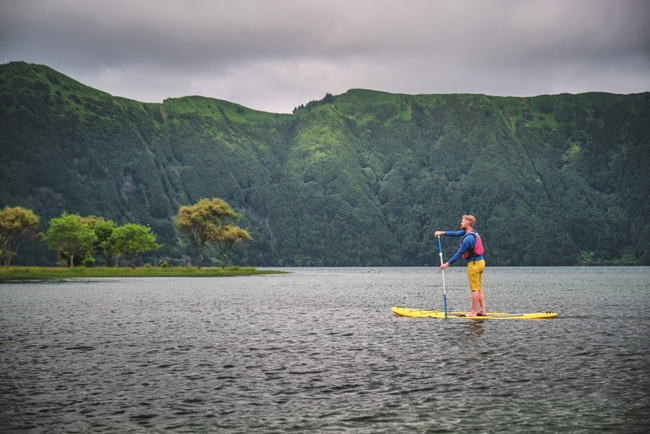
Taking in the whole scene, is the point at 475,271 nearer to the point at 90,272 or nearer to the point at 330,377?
the point at 330,377

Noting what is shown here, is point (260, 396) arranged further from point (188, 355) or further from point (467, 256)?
point (467, 256)

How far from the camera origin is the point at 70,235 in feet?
470

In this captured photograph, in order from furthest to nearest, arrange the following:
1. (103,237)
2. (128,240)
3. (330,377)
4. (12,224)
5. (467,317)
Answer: (103,237)
(128,240)
(12,224)
(467,317)
(330,377)

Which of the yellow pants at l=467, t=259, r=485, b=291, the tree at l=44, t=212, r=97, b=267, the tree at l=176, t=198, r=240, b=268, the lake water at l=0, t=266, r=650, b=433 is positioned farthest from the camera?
the tree at l=176, t=198, r=240, b=268

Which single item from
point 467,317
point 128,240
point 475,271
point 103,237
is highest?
→ point 103,237

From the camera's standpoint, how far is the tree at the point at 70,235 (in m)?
143

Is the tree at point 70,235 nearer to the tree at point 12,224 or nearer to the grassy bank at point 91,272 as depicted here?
the grassy bank at point 91,272

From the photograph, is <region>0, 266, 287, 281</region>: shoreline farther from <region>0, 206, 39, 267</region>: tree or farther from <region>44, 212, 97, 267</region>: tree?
<region>0, 206, 39, 267</region>: tree

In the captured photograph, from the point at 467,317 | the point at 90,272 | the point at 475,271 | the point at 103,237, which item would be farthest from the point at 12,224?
the point at 475,271

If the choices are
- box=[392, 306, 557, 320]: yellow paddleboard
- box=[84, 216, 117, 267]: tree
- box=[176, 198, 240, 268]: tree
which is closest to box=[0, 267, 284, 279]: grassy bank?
box=[84, 216, 117, 267]: tree

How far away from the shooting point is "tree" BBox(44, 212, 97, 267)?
14325 centimetres

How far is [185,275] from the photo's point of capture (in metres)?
148

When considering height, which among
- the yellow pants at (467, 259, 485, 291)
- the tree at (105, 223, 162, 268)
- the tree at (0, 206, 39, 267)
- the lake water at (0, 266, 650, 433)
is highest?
the tree at (0, 206, 39, 267)

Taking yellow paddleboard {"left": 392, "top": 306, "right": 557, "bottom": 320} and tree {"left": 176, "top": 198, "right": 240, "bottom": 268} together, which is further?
tree {"left": 176, "top": 198, "right": 240, "bottom": 268}
